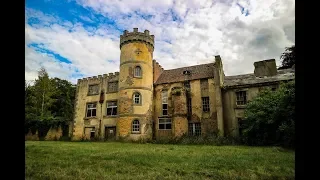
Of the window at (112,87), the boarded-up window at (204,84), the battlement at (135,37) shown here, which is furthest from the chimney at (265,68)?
the window at (112,87)

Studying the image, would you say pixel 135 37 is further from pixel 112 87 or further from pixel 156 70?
pixel 112 87

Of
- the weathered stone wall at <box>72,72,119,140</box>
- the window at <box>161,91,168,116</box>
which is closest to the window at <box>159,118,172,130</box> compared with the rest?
the window at <box>161,91,168,116</box>

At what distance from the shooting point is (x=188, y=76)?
82.4 ft

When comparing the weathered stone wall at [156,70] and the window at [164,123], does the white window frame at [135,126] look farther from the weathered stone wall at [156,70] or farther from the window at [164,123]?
the weathered stone wall at [156,70]

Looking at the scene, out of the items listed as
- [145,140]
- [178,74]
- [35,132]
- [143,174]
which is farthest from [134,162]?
[35,132]

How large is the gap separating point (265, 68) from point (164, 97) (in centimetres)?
1099

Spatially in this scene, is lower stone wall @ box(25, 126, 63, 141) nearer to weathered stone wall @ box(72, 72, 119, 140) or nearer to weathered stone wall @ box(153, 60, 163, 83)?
weathered stone wall @ box(72, 72, 119, 140)

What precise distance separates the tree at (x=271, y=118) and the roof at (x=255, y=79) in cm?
265

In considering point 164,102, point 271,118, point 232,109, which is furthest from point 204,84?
point 271,118

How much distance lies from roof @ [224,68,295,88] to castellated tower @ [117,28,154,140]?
8689 mm

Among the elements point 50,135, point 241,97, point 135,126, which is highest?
point 241,97

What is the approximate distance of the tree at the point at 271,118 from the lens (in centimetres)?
1335
